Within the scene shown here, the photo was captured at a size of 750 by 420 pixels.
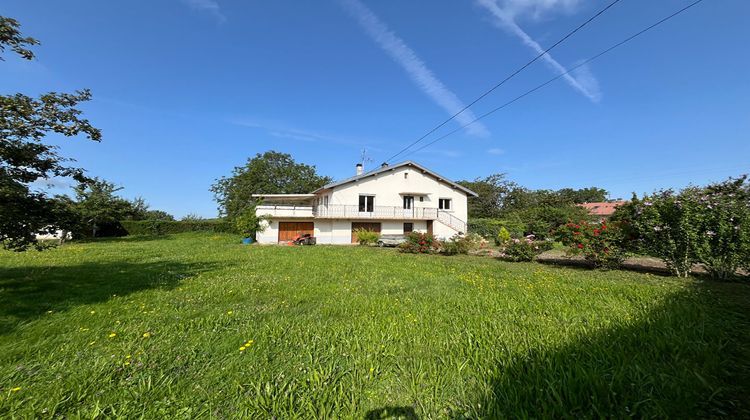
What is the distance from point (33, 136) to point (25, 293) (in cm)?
309

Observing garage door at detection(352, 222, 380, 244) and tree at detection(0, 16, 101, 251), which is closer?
tree at detection(0, 16, 101, 251)

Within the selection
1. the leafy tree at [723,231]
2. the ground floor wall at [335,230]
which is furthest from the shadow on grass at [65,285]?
the ground floor wall at [335,230]

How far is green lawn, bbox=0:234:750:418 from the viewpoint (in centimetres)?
220

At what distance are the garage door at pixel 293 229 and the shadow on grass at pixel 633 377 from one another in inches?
959

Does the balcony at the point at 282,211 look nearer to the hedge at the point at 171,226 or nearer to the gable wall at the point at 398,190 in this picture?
the gable wall at the point at 398,190

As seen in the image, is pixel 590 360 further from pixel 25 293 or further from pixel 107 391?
pixel 25 293

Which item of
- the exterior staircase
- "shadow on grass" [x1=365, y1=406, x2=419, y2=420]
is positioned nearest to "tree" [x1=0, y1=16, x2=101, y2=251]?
"shadow on grass" [x1=365, y1=406, x2=419, y2=420]

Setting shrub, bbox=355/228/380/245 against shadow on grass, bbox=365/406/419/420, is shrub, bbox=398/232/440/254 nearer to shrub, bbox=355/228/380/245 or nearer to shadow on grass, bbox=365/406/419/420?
shrub, bbox=355/228/380/245

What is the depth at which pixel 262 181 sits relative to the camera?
45.4 m

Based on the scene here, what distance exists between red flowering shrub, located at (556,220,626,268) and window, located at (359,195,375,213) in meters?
18.2

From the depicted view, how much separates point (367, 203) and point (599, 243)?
1933 centimetres

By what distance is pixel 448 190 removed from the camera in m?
29.4

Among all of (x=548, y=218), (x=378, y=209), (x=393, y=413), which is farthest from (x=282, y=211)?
(x=548, y=218)

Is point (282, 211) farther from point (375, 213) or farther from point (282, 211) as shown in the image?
point (375, 213)
